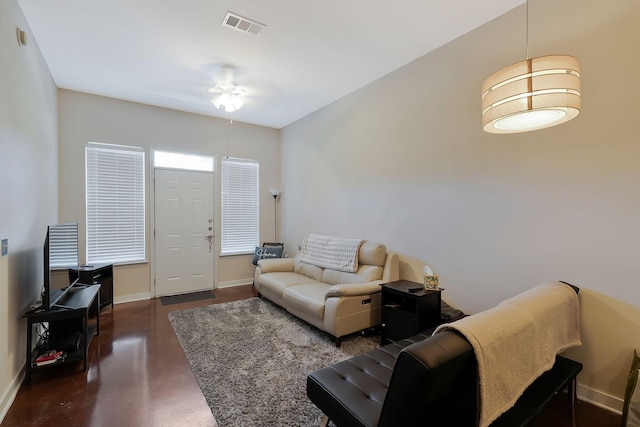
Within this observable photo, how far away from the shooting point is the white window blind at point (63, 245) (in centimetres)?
253

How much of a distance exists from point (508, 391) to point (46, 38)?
15.4 feet

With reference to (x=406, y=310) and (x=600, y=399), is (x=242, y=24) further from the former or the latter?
(x=600, y=399)

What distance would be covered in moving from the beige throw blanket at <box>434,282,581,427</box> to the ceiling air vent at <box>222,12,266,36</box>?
2877 mm

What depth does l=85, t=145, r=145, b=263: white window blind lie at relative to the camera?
4281 millimetres

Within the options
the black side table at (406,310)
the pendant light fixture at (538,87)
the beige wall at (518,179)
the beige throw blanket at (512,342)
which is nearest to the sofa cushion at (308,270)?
the beige wall at (518,179)

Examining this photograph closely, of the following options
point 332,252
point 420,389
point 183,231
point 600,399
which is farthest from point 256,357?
point 183,231

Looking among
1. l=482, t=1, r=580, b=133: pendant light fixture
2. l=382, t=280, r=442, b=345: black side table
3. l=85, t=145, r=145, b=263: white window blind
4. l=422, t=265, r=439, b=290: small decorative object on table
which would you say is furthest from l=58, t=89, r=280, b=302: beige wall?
l=482, t=1, r=580, b=133: pendant light fixture

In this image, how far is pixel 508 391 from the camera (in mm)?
1278

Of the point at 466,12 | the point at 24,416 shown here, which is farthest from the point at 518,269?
the point at 24,416

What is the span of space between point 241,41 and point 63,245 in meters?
2.70

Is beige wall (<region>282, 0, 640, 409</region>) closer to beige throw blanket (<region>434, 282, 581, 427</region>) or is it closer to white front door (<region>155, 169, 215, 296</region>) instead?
beige throw blanket (<region>434, 282, 581, 427</region>)

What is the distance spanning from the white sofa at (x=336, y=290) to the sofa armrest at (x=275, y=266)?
16 mm

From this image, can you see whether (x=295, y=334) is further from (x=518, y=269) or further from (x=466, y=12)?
(x=466, y=12)

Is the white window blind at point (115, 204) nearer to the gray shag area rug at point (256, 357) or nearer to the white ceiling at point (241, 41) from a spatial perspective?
the white ceiling at point (241, 41)
